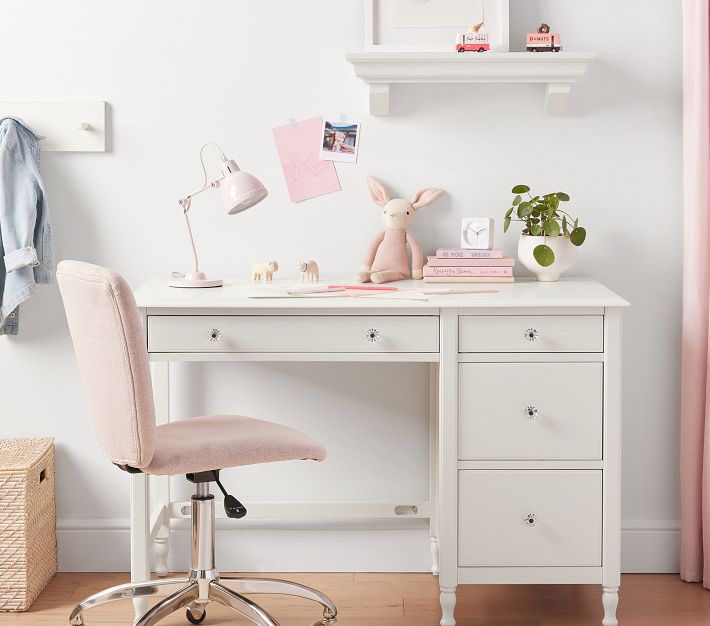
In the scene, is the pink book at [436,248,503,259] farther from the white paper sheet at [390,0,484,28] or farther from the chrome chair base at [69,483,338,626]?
the chrome chair base at [69,483,338,626]

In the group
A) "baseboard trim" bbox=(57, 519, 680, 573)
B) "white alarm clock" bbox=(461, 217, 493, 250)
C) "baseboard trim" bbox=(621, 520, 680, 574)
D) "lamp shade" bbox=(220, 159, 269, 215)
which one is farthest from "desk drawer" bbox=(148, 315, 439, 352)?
"baseboard trim" bbox=(621, 520, 680, 574)

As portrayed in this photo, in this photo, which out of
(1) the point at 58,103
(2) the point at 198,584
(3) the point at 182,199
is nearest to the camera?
(2) the point at 198,584

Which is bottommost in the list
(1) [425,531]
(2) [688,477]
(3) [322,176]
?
(1) [425,531]

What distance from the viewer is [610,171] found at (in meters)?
2.75

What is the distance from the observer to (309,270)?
263cm

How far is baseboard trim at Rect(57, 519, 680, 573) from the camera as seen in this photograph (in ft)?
9.22

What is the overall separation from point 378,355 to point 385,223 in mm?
543

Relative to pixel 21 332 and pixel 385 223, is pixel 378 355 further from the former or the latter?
pixel 21 332

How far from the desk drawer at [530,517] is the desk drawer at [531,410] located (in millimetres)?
56

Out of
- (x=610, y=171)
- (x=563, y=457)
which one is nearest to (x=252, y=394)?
(x=563, y=457)

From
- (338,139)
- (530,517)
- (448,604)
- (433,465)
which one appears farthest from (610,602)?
(338,139)

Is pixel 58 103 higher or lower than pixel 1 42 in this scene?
lower

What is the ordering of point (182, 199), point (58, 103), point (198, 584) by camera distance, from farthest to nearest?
point (58, 103) → point (182, 199) → point (198, 584)

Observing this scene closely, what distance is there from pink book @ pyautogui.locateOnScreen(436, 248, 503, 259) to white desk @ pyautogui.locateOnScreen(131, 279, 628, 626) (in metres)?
0.26
